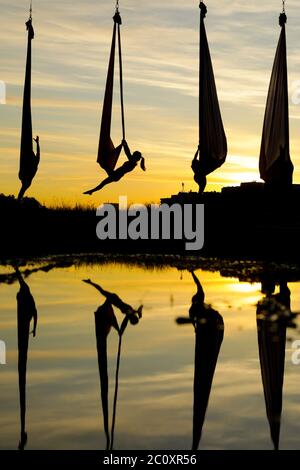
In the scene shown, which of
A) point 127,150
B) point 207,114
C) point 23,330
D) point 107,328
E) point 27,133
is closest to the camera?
point 23,330

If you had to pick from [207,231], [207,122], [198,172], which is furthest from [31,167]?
[207,231]

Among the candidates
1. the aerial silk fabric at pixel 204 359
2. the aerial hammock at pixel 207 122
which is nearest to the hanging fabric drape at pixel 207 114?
the aerial hammock at pixel 207 122

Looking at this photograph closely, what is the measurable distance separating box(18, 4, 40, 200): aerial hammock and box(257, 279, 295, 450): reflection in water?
5.46 m

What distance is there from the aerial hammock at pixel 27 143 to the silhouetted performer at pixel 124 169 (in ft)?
3.88

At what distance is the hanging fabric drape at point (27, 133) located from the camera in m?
16.1

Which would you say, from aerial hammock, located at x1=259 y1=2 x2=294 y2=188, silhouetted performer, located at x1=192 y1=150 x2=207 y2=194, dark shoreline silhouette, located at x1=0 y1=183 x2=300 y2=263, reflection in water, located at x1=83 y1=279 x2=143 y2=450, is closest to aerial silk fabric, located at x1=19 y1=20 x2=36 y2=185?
dark shoreline silhouette, located at x1=0 y1=183 x2=300 y2=263

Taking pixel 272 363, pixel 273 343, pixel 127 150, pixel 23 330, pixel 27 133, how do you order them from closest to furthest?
pixel 272 363 → pixel 273 343 → pixel 23 330 → pixel 127 150 → pixel 27 133

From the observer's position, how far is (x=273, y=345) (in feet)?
28.1

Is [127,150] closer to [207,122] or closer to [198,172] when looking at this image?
[207,122]

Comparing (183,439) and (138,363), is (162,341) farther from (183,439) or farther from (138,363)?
(183,439)

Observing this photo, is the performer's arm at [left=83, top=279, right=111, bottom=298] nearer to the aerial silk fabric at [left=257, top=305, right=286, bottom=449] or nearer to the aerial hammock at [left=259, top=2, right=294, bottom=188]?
the aerial silk fabric at [left=257, top=305, right=286, bottom=449]

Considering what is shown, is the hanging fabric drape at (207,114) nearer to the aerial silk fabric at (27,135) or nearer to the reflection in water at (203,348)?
the aerial silk fabric at (27,135)

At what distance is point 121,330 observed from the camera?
9.53 metres

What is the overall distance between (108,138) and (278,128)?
12.5 feet
